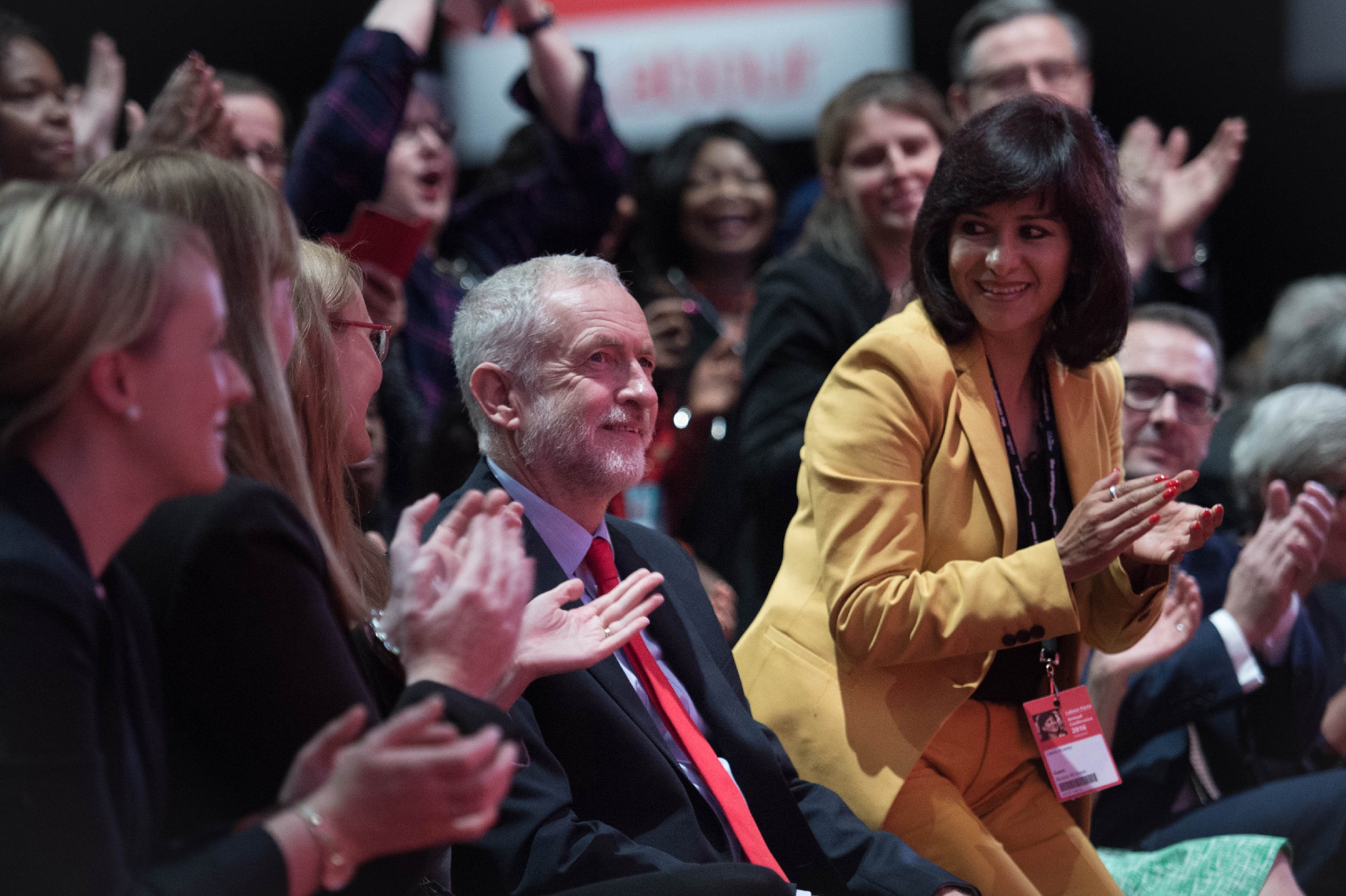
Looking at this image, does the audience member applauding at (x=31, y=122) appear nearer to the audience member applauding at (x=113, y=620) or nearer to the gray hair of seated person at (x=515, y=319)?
the gray hair of seated person at (x=515, y=319)

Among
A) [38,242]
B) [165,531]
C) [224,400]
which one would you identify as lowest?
[165,531]

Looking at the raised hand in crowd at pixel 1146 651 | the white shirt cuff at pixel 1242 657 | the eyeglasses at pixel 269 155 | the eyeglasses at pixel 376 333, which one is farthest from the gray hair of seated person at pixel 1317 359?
the eyeglasses at pixel 269 155

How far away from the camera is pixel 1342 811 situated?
266 cm

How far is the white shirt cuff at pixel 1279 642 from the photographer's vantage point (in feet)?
9.62

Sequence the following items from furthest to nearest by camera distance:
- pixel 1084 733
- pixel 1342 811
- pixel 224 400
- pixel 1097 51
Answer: pixel 1097 51
pixel 1342 811
pixel 1084 733
pixel 224 400

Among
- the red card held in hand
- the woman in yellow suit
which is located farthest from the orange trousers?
the red card held in hand

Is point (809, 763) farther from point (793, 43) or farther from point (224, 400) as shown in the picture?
point (793, 43)

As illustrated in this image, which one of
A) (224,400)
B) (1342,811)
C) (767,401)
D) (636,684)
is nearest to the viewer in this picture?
A: (224,400)

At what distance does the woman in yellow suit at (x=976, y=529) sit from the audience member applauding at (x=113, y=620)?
0.98 meters

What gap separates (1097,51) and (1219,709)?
3683mm

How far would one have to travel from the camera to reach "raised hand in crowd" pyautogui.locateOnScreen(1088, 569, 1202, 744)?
8.89 ft

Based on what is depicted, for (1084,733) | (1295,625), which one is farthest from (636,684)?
(1295,625)

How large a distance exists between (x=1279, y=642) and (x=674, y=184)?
2.25 meters

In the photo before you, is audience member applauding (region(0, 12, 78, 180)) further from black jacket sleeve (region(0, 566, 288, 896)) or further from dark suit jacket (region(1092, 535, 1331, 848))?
dark suit jacket (region(1092, 535, 1331, 848))
